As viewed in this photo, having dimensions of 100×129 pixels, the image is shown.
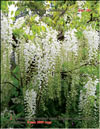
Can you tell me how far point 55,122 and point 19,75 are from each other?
1.29 m

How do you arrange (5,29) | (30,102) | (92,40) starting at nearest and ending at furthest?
1. (5,29)
2. (30,102)
3. (92,40)

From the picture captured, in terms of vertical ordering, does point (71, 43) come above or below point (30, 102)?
above

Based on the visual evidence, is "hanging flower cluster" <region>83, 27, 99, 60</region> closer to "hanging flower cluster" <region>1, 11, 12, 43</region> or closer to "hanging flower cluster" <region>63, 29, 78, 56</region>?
"hanging flower cluster" <region>63, 29, 78, 56</region>

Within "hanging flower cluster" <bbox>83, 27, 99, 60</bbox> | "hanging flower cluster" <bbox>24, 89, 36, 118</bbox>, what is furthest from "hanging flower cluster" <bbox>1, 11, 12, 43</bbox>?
"hanging flower cluster" <bbox>83, 27, 99, 60</bbox>

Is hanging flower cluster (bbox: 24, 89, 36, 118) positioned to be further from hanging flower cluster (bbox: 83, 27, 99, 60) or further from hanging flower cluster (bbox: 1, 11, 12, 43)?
hanging flower cluster (bbox: 83, 27, 99, 60)

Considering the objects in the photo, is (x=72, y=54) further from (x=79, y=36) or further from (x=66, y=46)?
(x=79, y=36)

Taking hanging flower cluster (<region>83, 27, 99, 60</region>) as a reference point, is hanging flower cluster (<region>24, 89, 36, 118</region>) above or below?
below

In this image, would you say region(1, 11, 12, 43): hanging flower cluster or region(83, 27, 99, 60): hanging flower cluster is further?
region(83, 27, 99, 60): hanging flower cluster

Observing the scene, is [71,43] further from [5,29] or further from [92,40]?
[5,29]

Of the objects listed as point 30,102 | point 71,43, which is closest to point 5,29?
point 71,43


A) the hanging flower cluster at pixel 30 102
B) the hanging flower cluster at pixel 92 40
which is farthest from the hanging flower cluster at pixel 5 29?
the hanging flower cluster at pixel 92 40

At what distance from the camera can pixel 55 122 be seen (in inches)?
153

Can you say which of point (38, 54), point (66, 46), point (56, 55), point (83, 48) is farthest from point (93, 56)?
point (38, 54)

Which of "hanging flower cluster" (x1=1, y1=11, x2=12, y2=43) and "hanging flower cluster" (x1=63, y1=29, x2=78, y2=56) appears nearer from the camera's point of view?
"hanging flower cluster" (x1=1, y1=11, x2=12, y2=43)
